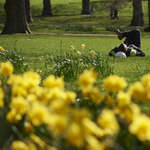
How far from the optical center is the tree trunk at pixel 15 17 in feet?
64.0

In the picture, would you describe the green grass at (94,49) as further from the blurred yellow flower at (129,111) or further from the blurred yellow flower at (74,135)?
the blurred yellow flower at (74,135)

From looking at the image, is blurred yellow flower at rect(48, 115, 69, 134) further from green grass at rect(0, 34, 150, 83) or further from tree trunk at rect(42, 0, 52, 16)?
tree trunk at rect(42, 0, 52, 16)

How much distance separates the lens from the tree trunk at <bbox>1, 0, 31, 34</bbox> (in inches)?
768

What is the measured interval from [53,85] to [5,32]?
1881cm

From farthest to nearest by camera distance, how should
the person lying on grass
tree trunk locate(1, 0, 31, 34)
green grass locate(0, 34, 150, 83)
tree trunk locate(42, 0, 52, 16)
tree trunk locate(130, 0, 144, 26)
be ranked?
tree trunk locate(42, 0, 52, 16) → tree trunk locate(130, 0, 144, 26) → tree trunk locate(1, 0, 31, 34) → the person lying on grass → green grass locate(0, 34, 150, 83)

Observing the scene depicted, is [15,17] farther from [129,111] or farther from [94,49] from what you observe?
[129,111]

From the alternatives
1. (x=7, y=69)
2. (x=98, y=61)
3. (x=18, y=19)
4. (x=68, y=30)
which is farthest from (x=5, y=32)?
(x=7, y=69)

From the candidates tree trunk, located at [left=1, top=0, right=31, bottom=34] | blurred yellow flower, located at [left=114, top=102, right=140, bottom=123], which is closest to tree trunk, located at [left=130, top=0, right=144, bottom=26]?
tree trunk, located at [left=1, top=0, right=31, bottom=34]

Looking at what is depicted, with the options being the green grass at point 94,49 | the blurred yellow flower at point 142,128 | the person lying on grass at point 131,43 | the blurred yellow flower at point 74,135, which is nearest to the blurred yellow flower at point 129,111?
the blurred yellow flower at point 142,128

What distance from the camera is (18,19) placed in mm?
19781

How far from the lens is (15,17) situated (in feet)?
64.6

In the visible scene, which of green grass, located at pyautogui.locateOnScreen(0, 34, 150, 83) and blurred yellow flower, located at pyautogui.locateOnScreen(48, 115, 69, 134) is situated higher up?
blurred yellow flower, located at pyautogui.locateOnScreen(48, 115, 69, 134)

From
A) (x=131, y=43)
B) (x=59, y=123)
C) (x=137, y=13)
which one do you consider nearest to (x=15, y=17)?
(x=131, y=43)

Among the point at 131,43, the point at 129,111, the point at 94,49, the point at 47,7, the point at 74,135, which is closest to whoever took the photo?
the point at 74,135
